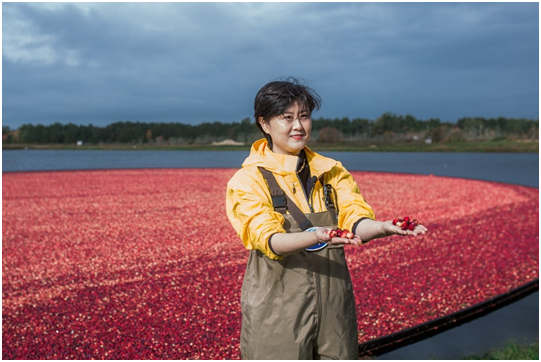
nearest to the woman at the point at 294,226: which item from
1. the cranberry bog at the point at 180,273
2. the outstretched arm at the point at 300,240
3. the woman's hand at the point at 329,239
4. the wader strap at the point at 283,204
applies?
the wader strap at the point at 283,204

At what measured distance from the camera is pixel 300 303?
212 cm

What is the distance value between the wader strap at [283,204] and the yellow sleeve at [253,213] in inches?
0.9

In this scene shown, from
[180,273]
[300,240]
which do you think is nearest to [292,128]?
[300,240]

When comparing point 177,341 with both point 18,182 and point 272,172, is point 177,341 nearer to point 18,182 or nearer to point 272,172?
point 272,172

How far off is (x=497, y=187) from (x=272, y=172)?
18151 millimetres

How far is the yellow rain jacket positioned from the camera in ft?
6.89

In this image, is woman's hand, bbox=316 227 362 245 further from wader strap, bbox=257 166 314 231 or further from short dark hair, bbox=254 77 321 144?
short dark hair, bbox=254 77 321 144

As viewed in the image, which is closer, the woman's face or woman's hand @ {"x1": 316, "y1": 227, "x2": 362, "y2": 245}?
woman's hand @ {"x1": 316, "y1": 227, "x2": 362, "y2": 245}

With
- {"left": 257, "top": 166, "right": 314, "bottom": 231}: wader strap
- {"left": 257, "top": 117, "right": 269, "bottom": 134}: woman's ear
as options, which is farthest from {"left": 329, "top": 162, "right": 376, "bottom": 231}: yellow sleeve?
{"left": 257, "top": 117, "right": 269, "bottom": 134}: woman's ear

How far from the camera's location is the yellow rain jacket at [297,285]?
2.10 m

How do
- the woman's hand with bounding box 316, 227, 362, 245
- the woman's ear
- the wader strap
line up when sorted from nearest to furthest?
the woman's hand with bounding box 316, 227, 362, 245
the wader strap
the woman's ear

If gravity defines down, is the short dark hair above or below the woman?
above

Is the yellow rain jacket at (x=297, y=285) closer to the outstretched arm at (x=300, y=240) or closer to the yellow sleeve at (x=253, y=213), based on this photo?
the yellow sleeve at (x=253, y=213)

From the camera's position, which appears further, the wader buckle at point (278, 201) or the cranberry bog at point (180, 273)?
the cranberry bog at point (180, 273)
